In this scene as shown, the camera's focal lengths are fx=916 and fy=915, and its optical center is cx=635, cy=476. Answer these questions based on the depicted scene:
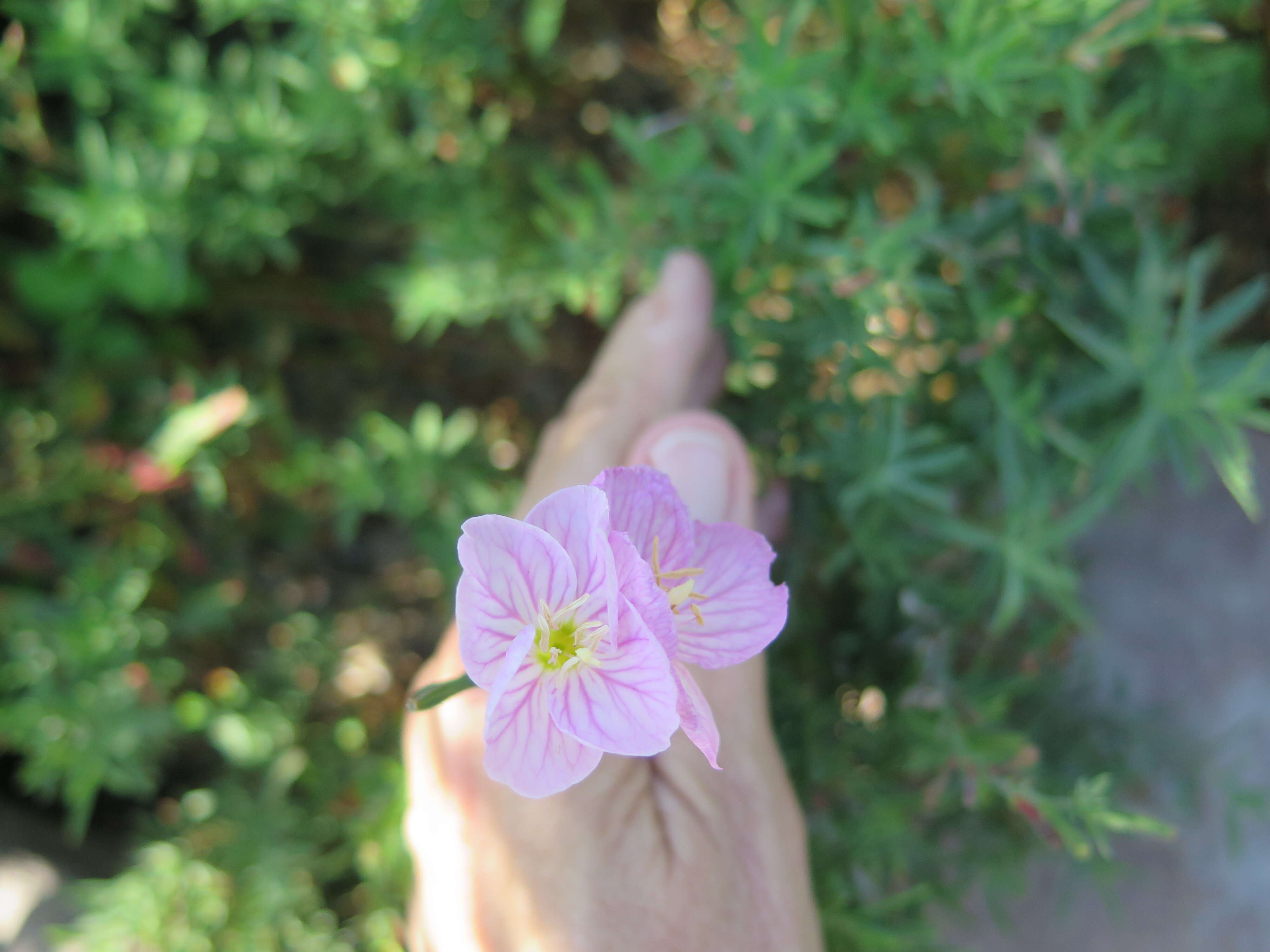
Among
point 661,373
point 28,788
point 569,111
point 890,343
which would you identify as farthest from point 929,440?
point 28,788

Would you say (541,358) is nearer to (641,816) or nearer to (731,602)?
(641,816)

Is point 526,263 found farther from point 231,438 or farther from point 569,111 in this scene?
point 231,438

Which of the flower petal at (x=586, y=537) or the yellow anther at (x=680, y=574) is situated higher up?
the flower petal at (x=586, y=537)

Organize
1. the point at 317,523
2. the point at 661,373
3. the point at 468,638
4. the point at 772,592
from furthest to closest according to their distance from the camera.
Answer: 1. the point at 317,523
2. the point at 661,373
3. the point at 772,592
4. the point at 468,638

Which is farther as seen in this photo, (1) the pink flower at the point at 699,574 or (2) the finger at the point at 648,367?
(2) the finger at the point at 648,367

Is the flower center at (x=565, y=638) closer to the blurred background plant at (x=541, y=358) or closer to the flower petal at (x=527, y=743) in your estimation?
the flower petal at (x=527, y=743)

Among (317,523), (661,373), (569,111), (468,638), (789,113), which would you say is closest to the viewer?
(468,638)

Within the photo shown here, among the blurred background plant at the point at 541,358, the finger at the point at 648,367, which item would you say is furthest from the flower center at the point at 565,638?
the blurred background plant at the point at 541,358

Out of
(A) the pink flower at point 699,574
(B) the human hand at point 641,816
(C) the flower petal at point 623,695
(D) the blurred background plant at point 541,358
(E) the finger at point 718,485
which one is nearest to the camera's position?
(C) the flower petal at point 623,695
